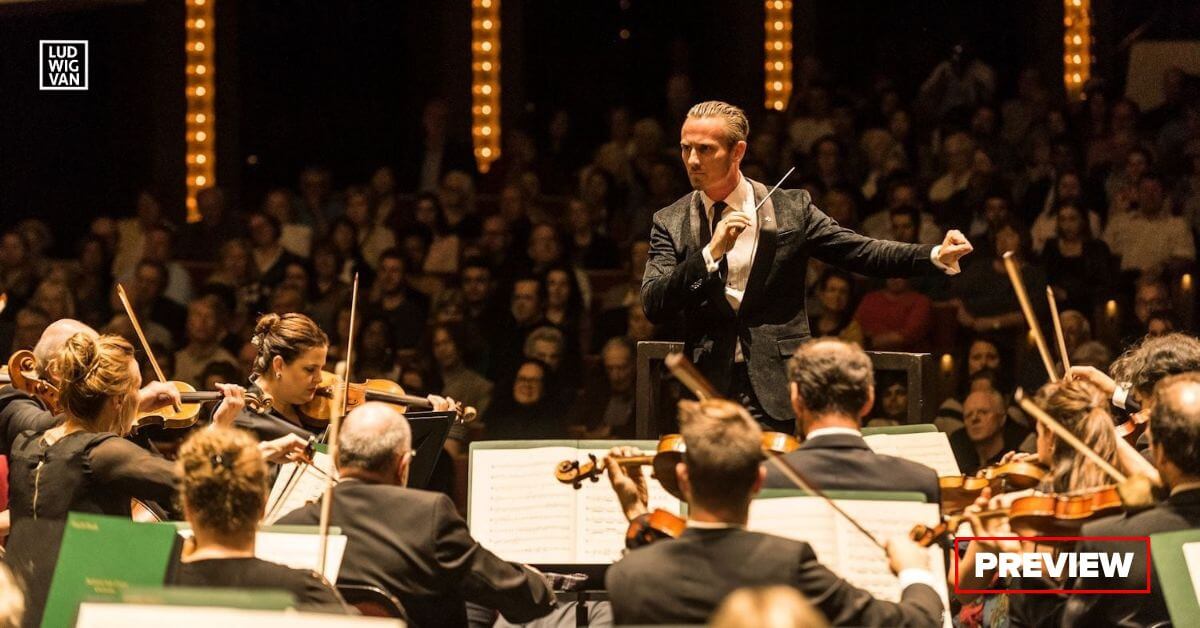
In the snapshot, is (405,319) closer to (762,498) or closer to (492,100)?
(492,100)

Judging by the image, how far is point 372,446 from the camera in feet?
12.4

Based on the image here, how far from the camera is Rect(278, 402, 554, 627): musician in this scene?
3693 mm

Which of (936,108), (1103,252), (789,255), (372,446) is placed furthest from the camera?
(936,108)

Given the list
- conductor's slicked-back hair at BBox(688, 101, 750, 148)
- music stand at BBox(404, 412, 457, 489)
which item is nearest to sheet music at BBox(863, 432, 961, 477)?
conductor's slicked-back hair at BBox(688, 101, 750, 148)

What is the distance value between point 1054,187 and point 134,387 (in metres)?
4.92

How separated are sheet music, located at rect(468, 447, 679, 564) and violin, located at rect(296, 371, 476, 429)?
53cm

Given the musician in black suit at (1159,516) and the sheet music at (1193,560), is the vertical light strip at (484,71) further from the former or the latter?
the sheet music at (1193,560)

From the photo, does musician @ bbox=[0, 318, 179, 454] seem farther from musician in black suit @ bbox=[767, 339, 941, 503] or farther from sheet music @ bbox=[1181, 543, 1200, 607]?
sheet music @ bbox=[1181, 543, 1200, 607]

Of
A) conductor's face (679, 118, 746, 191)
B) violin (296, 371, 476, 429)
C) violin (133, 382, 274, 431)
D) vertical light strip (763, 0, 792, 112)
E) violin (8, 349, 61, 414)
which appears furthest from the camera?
vertical light strip (763, 0, 792, 112)

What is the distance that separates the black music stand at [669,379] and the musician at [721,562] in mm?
1645

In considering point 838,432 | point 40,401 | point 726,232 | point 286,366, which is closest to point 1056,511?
point 838,432

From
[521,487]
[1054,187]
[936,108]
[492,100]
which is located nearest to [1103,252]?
[1054,187]

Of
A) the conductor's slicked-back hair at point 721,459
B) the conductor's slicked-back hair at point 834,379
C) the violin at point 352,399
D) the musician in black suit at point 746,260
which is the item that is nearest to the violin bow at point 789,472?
the conductor's slicked-back hair at point 834,379

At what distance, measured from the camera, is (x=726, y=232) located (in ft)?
13.2
